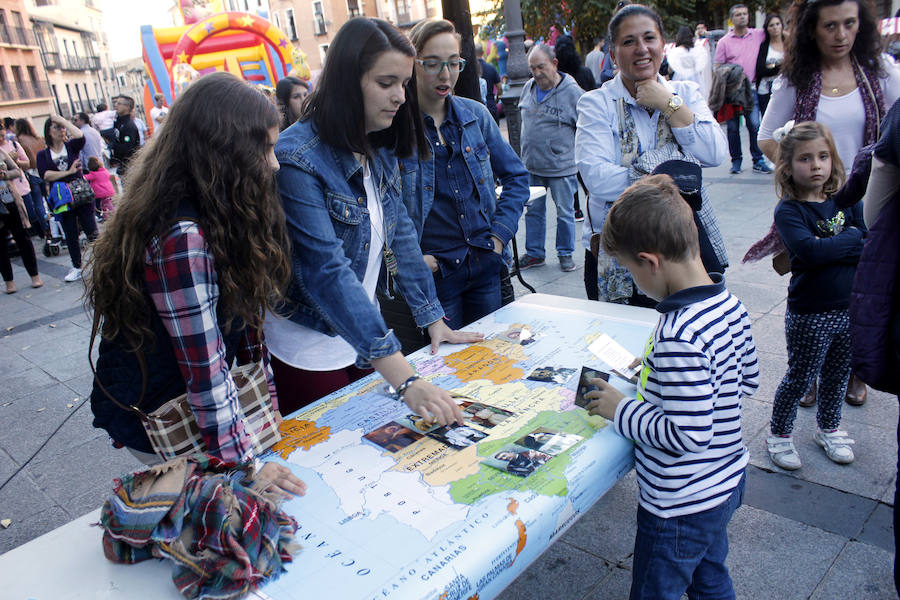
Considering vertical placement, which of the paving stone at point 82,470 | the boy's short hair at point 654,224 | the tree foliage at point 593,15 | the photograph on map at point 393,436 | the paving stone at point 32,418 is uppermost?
the tree foliage at point 593,15

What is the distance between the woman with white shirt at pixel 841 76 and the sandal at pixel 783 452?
51 cm

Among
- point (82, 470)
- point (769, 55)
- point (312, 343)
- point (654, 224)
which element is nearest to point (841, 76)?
point (654, 224)

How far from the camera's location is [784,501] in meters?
2.36

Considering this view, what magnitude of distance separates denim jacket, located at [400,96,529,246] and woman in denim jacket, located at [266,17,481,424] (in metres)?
0.31

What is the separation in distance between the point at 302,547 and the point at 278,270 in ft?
2.18

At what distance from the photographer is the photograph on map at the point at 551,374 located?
177 cm

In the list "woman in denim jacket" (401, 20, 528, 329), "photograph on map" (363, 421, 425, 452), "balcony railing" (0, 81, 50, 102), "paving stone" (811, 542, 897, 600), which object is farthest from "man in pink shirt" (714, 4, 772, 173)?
"balcony railing" (0, 81, 50, 102)

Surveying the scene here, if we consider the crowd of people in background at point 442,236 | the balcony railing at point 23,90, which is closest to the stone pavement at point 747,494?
the crowd of people in background at point 442,236

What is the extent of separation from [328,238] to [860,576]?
6.34ft

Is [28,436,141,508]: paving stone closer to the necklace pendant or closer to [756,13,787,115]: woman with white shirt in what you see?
the necklace pendant

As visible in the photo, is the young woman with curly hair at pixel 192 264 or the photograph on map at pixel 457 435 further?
the photograph on map at pixel 457 435

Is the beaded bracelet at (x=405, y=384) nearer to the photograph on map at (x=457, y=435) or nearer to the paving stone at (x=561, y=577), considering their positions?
the photograph on map at (x=457, y=435)

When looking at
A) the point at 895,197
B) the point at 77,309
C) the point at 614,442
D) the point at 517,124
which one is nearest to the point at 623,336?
the point at 614,442

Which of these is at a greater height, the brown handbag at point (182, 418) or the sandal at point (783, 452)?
the brown handbag at point (182, 418)
